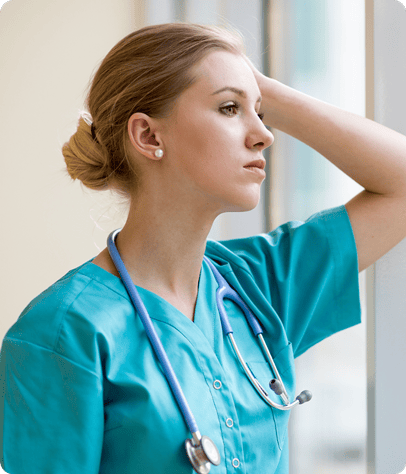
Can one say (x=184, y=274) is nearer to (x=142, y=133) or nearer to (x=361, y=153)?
(x=142, y=133)

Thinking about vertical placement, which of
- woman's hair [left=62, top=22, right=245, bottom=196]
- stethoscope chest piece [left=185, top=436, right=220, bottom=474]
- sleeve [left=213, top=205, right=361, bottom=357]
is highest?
woman's hair [left=62, top=22, right=245, bottom=196]

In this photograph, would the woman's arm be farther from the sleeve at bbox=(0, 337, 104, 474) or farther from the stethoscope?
the sleeve at bbox=(0, 337, 104, 474)

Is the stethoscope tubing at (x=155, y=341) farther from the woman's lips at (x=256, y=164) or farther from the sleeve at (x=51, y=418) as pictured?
the woman's lips at (x=256, y=164)

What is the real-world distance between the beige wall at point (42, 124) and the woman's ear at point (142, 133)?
1.37ft

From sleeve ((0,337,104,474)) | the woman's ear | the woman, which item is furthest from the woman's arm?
sleeve ((0,337,104,474))

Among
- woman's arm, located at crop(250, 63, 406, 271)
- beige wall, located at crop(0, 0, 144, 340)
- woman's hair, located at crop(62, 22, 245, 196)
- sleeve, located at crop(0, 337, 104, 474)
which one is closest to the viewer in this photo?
sleeve, located at crop(0, 337, 104, 474)

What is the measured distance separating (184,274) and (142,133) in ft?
0.83

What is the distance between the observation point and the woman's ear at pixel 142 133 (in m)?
0.78

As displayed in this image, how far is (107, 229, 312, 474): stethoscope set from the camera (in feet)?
2.17

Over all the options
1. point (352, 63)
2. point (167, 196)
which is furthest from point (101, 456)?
point (352, 63)

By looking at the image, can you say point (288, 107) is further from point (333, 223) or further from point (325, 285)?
point (325, 285)

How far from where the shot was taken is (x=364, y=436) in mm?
1102

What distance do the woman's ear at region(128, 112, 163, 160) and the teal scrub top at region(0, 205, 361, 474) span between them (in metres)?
0.21

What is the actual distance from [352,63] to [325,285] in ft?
1.70
